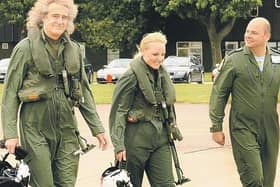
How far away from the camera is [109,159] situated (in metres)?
11.0

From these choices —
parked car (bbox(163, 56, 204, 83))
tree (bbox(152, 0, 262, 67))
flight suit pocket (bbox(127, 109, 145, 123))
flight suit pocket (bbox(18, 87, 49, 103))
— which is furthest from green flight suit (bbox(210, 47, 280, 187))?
tree (bbox(152, 0, 262, 67))

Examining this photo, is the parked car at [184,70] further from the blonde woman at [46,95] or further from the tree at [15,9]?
the blonde woman at [46,95]

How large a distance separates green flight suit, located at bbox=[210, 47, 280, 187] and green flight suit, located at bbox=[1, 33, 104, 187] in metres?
1.65

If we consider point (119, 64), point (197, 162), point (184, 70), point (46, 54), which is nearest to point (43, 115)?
point (46, 54)

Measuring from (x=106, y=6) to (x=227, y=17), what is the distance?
9.09 meters

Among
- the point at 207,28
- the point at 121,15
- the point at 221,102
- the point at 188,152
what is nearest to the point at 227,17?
the point at 207,28

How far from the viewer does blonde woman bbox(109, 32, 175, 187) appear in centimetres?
628

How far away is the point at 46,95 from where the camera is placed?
18.3 feet

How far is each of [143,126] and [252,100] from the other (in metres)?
1.05

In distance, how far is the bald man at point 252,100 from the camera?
21.9 feet

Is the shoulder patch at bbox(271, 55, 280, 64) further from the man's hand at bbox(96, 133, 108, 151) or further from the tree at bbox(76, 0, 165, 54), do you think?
the tree at bbox(76, 0, 165, 54)

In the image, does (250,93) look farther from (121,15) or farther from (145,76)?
(121,15)

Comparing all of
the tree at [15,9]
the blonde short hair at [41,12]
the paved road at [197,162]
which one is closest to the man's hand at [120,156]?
the blonde short hair at [41,12]

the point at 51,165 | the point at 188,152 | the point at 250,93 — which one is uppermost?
the point at 250,93
